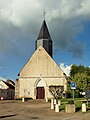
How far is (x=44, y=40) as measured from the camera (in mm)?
60375

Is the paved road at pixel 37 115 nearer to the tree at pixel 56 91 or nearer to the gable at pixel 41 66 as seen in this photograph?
the tree at pixel 56 91

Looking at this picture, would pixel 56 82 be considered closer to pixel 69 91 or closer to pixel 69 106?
pixel 69 91

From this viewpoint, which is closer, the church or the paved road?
the paved road

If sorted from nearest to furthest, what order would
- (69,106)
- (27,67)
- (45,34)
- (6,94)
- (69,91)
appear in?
(69,106) → (69,91) → (27,67) → (45,34) → (6,94)

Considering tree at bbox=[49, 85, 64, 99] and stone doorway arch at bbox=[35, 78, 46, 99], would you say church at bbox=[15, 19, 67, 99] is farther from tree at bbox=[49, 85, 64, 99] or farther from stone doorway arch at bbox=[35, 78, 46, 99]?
tree at bbox=[49, 85, 64, 99]

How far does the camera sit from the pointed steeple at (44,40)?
6035cm

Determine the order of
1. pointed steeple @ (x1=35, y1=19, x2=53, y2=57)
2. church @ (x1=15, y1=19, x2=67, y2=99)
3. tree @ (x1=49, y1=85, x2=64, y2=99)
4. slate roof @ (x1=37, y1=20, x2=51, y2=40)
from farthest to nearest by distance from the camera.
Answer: slate roof @ (x1=37, y1=20, x2=51, y2=40) → pointed steeple @ (x1=35, y1=19, x2=53, y2=57) → church @ (x1=15, y1=19, x2=67, y2=99) → tree @ (x1=49, y1=85, x2=64, y2=99)

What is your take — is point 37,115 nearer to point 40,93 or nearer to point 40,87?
point 40,87

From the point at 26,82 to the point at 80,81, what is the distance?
12899 millimetres

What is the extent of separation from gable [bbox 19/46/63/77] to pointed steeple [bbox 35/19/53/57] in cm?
340

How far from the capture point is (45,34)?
61438mm

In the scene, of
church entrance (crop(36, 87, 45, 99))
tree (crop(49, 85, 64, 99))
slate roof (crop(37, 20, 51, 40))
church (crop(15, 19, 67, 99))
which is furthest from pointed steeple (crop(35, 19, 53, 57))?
tree (crop(49, 85, 64, 99))

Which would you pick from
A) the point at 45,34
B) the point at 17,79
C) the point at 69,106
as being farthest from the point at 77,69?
the point at 69,106

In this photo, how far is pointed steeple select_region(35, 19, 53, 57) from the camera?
60350 millimetres
